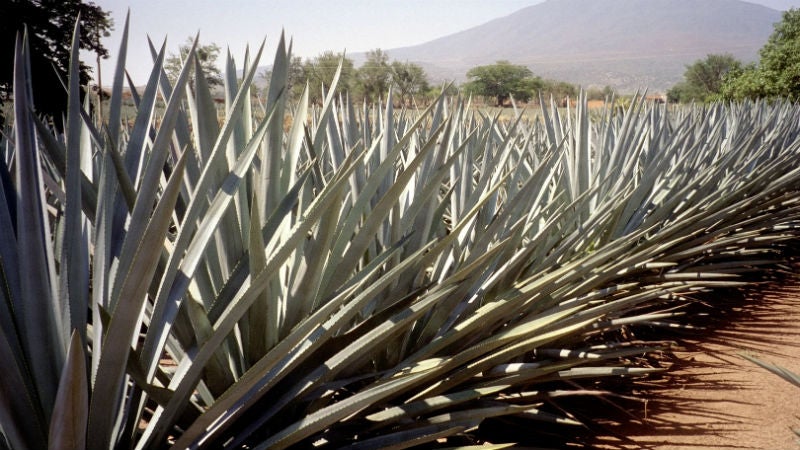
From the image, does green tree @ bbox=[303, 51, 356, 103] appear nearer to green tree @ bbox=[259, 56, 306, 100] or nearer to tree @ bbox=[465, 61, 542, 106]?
green tree @ bbox=[259, 56, 306, 100]

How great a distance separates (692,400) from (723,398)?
125mm

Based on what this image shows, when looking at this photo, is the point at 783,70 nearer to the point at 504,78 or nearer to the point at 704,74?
the point at 704,74

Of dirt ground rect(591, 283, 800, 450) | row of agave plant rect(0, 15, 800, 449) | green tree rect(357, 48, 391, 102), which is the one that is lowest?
dirt ground rect(591, 283, 800, 450)

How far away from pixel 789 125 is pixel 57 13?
2249cm

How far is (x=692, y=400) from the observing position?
2.10 metres

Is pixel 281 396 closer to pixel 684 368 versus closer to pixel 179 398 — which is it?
pixel 179 398

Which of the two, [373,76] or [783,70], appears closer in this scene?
[783,70]

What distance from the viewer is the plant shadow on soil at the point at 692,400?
183 cm

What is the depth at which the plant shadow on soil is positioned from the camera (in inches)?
72.2

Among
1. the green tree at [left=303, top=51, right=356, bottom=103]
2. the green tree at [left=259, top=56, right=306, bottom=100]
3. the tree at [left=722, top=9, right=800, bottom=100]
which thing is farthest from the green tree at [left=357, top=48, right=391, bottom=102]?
the tree at [left=722, top=9, right=800, bottom=100]

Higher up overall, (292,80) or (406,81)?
(406,81)

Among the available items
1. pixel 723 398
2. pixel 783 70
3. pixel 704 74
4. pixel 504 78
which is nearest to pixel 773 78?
pixel 783 70

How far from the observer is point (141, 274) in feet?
2.94

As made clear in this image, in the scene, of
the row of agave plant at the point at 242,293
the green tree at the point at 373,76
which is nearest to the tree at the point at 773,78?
the row of agave plant at the point at 242,293
